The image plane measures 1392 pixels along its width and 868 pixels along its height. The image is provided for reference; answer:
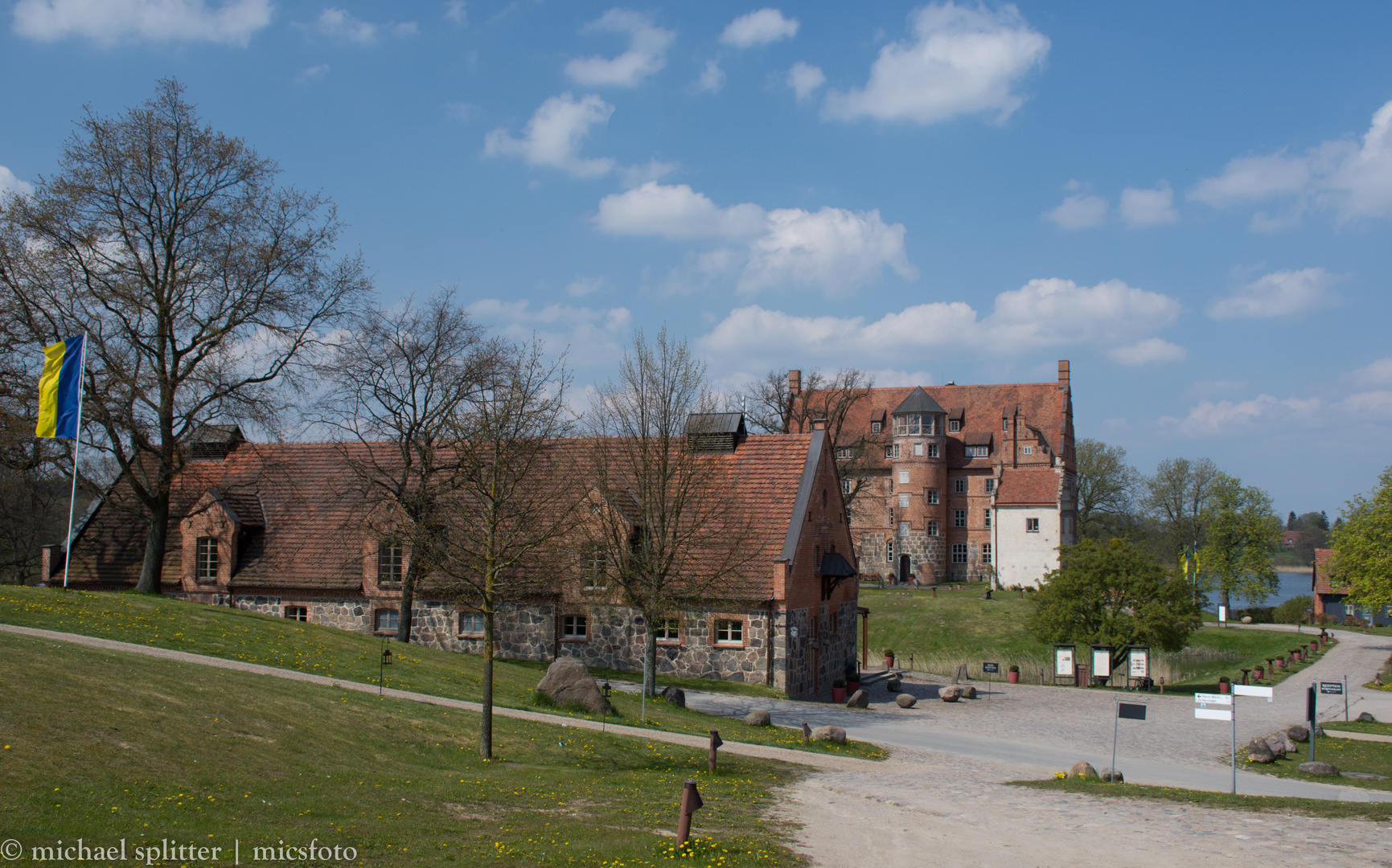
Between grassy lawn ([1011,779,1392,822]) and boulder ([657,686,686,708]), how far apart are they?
9.89 metres

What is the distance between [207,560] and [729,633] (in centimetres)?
1951

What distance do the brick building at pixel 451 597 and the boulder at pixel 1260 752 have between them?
1252 centimetres

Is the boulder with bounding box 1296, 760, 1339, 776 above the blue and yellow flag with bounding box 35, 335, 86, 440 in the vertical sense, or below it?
below

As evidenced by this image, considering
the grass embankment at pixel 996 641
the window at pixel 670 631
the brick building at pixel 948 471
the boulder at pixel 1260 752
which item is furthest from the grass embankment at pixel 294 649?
the brick building at pixel 948 471

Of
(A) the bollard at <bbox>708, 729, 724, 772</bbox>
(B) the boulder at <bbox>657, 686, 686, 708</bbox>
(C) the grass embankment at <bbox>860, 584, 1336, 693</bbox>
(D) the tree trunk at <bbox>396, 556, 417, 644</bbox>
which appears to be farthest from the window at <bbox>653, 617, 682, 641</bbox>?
(C) the grass embankment at <bbox>860, 584, 1336, 693</bbox>

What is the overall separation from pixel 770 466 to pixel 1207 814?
19782mm

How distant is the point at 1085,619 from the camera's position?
127 feet

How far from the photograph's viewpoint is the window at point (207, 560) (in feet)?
110

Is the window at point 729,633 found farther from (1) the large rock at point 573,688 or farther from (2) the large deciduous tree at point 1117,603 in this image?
(2) the large deciduous tree at point 1117,603

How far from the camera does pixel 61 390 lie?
2373 centimetres

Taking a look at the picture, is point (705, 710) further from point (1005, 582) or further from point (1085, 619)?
point (1005, 582)

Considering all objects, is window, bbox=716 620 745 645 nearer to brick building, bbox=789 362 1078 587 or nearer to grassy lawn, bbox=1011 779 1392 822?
grassy lawn, bbox=1011 779 1392 822

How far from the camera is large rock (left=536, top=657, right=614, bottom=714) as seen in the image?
21.3 meters

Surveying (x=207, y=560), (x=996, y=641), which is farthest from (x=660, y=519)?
(x=996, y=641)
